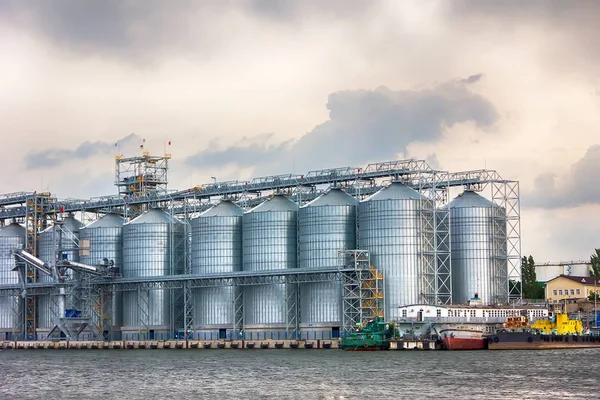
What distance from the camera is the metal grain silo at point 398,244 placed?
147 m

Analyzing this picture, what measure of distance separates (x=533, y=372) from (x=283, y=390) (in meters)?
24.0

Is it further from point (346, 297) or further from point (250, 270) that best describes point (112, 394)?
point (250, 270)

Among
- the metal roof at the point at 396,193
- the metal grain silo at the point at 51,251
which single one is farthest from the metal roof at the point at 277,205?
the metal grain silo at the point at 51,251

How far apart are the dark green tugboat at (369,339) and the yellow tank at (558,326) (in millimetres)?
19316

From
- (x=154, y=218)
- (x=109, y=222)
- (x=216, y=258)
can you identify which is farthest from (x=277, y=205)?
(x=109, y=222)

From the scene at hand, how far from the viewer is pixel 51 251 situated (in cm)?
17912

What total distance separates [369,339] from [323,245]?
19041 mm

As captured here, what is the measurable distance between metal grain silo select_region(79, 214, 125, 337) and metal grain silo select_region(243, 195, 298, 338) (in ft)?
81.2

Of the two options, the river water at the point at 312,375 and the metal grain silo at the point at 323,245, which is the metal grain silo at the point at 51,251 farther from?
the metal grain silo at the point at 323,245

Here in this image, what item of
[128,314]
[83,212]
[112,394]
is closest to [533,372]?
[112,394]

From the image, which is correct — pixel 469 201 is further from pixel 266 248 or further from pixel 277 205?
pixel 266 248

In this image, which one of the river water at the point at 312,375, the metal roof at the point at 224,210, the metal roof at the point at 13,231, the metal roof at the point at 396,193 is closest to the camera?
the river water at the point at 312,375

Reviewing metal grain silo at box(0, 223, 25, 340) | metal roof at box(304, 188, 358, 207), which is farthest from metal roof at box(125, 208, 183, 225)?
metal roof at box(304, 188, 358, 207)

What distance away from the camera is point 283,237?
157 meters
